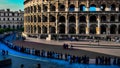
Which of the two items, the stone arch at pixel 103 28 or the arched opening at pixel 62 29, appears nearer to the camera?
the stone arch at pixel 103 28

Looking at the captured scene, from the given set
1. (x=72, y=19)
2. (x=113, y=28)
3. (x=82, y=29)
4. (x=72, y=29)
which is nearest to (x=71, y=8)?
(x=72, y=19)

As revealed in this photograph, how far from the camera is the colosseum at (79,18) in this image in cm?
8094

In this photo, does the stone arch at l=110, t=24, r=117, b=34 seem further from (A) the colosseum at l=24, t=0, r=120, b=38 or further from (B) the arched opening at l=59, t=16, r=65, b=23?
(B) the arched opening at l=59, t=16, r=65, b=23

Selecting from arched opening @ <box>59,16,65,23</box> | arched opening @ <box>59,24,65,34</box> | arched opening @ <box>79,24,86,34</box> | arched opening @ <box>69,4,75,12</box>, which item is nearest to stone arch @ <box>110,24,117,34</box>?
arched opening @ <box>79,24,86,34</box>

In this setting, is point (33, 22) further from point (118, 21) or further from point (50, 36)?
point (118, 21)

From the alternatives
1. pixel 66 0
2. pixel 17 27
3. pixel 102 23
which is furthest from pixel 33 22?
pixel 17 27

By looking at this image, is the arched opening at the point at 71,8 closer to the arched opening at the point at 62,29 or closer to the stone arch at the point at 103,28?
the arched opening at the point at 62,29

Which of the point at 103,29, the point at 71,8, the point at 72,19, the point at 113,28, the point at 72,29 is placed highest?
the point at 71,8

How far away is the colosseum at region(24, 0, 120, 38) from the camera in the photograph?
266ft

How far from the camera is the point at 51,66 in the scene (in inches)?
1446

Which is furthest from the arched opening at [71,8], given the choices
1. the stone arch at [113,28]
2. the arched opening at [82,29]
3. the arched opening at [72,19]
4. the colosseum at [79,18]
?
the stone arch at [113,28]

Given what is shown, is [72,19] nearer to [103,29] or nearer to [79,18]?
[79,18]

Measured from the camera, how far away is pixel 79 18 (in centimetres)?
8194

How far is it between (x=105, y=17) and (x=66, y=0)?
12219 mm
